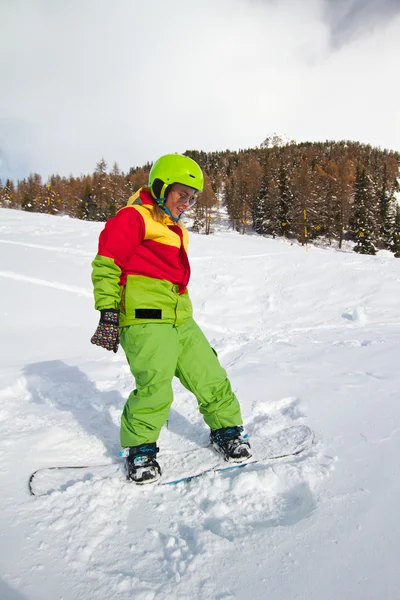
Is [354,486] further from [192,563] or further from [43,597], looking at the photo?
[43,597]

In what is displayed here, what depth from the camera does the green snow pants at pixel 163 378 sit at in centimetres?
202

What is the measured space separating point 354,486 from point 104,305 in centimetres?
158

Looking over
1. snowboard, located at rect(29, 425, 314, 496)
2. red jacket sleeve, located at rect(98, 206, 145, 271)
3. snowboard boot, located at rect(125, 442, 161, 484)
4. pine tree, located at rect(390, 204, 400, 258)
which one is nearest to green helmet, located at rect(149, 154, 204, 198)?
red jacket sleeve, located at rect(98, 206, 145, 271)

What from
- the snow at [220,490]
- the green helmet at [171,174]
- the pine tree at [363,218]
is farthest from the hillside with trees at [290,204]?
the green helmet at [171,174]

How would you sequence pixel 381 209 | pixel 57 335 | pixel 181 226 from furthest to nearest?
pixel 381 209 < pixel 57 335 < pixel 181 226

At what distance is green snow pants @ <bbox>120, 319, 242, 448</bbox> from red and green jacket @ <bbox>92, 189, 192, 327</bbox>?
103 millimetres

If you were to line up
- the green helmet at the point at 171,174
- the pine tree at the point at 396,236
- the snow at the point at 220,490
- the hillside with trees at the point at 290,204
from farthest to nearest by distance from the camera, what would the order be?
the hillside with trees at the point at 290,204 → the pine tree at the point at 396,236 → the green helmet at the point at 171,174 → the snow at the point at 220,490

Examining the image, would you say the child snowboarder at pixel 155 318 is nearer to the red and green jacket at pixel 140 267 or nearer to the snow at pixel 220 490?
the red and green jacket at pixel 140 267

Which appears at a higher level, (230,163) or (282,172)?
(230,163)

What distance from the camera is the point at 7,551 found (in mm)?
1390

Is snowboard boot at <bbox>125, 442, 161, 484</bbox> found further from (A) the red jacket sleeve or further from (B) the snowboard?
(A) the red jacket sleeve

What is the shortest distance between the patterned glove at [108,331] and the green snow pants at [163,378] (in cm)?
14

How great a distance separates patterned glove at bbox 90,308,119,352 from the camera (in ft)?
6.37

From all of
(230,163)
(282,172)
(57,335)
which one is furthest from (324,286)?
(230,163)
